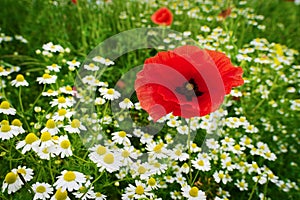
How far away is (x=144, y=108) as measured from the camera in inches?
37.1

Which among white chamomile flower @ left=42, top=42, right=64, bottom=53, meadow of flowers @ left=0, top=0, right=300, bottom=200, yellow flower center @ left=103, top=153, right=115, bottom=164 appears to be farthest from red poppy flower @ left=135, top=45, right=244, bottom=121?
white chamomile flower @ left=42, top=42, right=64, bottom=53

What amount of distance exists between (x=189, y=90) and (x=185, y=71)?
58 mm

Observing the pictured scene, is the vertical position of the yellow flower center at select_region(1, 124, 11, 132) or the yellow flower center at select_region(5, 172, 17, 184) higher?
the yellow flower center at select_region(1, 124, 11, 132)

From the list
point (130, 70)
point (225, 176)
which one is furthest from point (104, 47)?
point (225, 176)

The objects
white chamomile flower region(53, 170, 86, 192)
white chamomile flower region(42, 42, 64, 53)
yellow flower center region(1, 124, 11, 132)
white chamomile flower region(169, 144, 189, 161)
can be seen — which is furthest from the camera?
white chamomile flower region(42, 42, 64, 53)

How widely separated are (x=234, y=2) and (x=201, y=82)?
169cm

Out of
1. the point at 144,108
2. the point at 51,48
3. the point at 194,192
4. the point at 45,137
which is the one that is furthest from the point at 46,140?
the point at 51,48

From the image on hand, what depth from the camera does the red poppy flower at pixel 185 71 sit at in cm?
90

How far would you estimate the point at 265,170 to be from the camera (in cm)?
129

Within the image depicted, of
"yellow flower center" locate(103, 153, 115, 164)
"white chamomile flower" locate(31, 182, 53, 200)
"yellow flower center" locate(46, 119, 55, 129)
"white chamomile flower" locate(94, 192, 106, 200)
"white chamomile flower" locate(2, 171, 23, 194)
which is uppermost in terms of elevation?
"yellow flower center" locate(46, 119, 55, 129)

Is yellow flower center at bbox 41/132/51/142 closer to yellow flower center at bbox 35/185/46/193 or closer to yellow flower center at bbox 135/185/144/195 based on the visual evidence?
yellow flower center at bbox 35/185/46/193

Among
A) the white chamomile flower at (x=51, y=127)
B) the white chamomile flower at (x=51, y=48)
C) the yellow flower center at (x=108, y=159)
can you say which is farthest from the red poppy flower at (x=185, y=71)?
the white chamomile flower at (x=51, y=48)

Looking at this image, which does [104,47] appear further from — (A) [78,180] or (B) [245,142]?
(A) [78,180]

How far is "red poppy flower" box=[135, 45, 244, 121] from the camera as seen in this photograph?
900 mm
